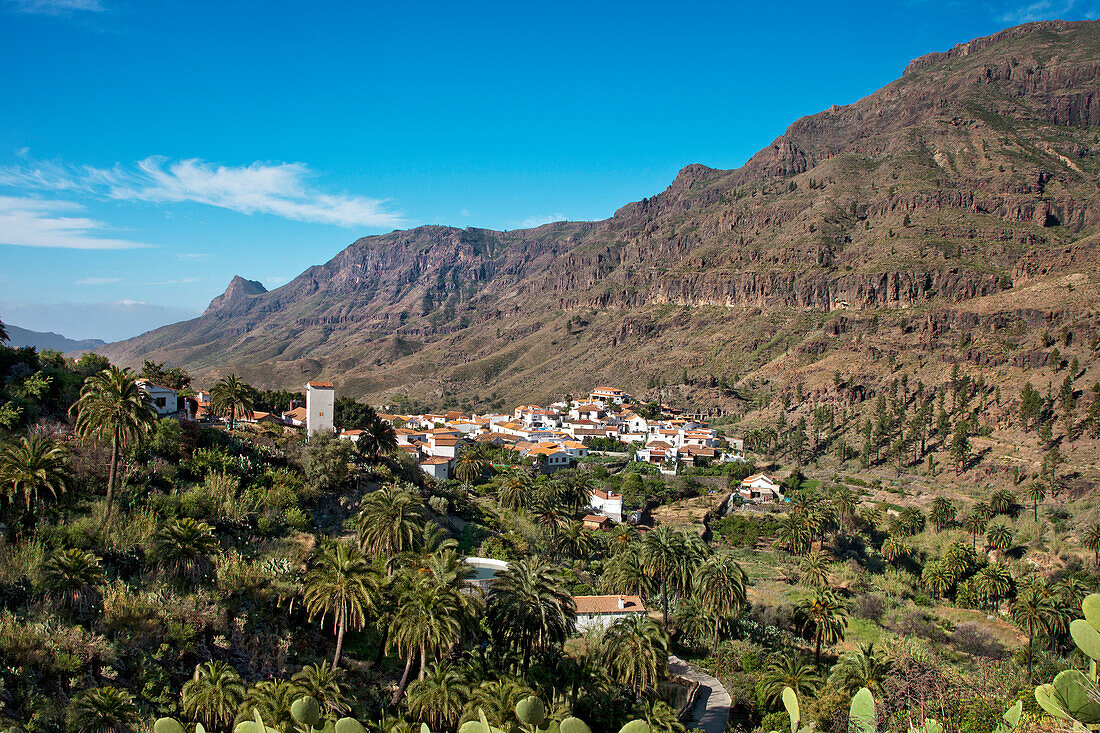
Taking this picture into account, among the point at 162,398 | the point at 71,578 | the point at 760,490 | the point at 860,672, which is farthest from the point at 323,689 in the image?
the point at 760,490

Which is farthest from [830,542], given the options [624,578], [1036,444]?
[1036,444]

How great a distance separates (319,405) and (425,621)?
29.6 m

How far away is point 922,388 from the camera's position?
91438 millimetres

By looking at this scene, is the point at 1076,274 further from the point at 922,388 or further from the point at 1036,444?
the point at 1036,444

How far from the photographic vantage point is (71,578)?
17.3m

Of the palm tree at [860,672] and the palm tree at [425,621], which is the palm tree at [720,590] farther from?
the palm tree at [425,621]

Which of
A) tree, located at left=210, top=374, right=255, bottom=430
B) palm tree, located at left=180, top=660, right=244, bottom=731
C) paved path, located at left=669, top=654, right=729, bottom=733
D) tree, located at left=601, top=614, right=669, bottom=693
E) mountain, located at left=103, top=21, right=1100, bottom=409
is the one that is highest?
mountain, located at left=103, top=21, right=1100, bottom=409

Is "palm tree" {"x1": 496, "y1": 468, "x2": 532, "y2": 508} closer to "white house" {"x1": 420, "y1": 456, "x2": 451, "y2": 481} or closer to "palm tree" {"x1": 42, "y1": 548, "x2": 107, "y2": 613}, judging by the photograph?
"white house" {"x1": 420, "y1": 456, "x2": 451, "y2": 481}

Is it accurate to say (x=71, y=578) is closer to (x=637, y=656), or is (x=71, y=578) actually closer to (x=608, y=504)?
(x=637, y=656)

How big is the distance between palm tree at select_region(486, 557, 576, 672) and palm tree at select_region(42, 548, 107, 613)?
41.7 ft

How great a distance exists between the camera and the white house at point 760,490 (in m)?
65.6

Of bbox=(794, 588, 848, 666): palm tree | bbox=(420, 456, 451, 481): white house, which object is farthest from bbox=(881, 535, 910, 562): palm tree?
bbox=(420, 456, 451, 481): white house

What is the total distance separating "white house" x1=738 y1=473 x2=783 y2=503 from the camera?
6556 centimetres

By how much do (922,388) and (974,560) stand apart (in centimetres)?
5234
